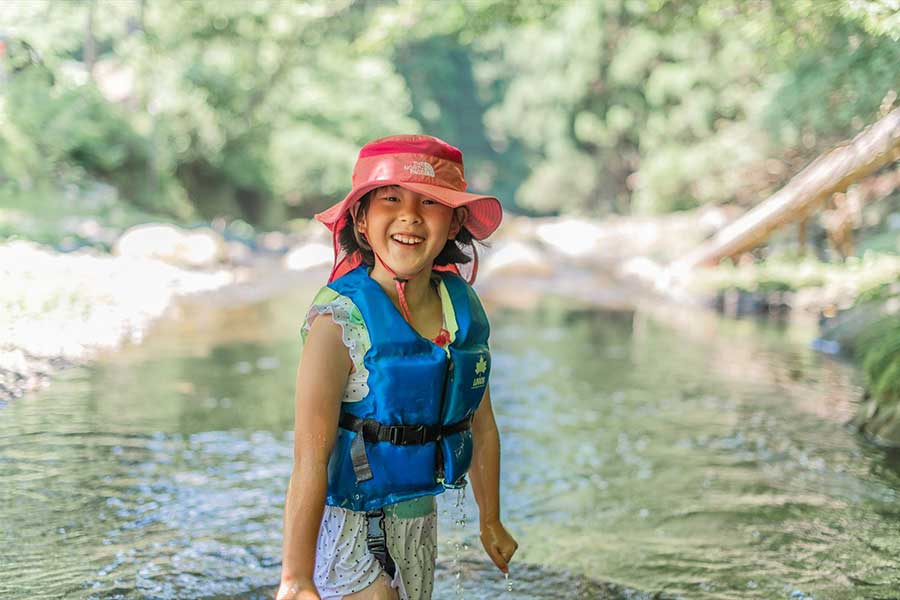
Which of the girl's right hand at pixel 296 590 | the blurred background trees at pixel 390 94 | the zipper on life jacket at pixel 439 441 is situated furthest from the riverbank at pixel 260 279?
the blurred background trees at pixel 390 94

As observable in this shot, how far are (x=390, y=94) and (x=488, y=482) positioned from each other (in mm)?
37322

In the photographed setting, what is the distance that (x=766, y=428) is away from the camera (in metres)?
7.63

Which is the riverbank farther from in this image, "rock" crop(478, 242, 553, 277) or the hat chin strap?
the hat chin strap

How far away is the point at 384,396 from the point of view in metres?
2.42

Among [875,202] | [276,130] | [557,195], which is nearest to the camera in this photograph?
[875,202]

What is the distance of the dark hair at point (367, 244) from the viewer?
→ 104 inches

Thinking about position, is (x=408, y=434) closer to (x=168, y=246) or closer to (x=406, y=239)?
(x=406, y=239)

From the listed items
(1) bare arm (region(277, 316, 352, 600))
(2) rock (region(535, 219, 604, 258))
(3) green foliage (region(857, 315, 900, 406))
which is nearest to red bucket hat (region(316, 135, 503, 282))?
(1) bare arm (region(277, 316, 352, 600))

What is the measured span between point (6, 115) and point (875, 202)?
16919 mm

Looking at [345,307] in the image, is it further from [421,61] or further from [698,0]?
[421,61]

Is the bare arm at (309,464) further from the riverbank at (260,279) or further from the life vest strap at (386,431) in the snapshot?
the riverbank at (260,279)

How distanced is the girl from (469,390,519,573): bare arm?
0.19 meters

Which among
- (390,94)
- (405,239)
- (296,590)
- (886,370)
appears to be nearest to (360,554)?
(296,590)

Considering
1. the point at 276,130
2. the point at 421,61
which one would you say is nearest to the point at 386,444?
the point at 276,130
